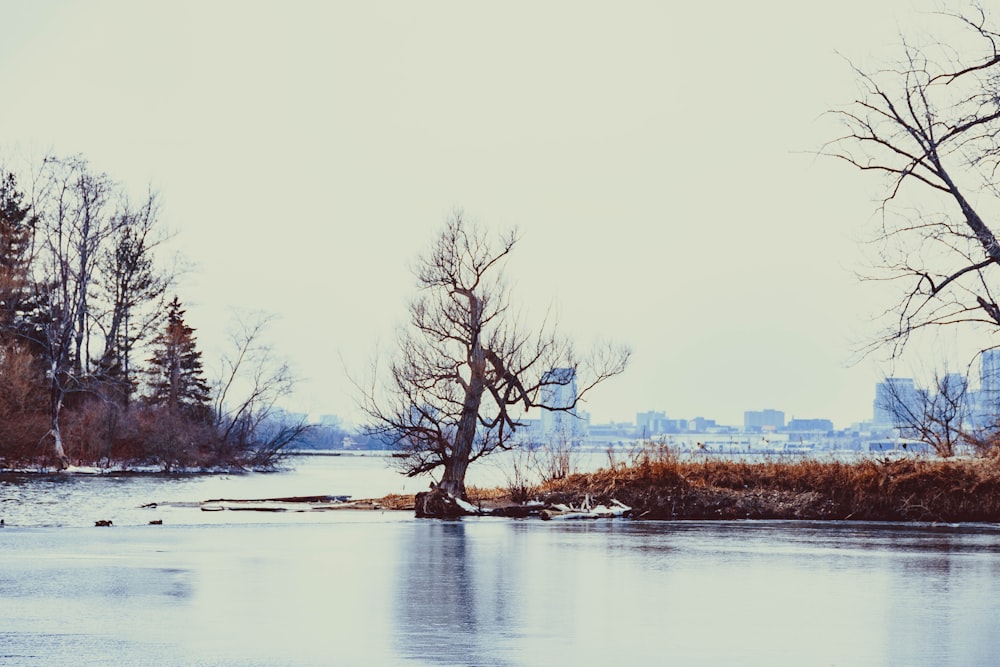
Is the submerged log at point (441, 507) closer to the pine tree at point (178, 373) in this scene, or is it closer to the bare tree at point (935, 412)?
the bare tree at point (935, 412)

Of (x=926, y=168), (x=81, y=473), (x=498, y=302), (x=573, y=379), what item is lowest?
(x=81, y=473)

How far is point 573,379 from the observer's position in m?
28.8

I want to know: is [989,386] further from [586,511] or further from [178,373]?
[178,373]

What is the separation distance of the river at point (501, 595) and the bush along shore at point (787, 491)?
1639mm

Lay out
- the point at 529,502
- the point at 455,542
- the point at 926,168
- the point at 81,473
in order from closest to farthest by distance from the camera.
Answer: the point at 455,542 < the point at 529,502 < the point at 926,168 < the point at 81,473

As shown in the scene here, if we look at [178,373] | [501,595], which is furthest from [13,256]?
[501,595]

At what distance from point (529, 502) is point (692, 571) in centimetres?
1172

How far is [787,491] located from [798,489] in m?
0.24

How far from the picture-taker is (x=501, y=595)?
486 inches

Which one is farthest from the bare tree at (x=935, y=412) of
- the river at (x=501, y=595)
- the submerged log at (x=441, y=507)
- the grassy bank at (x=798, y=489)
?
the submerged log at (x=441, y=507)

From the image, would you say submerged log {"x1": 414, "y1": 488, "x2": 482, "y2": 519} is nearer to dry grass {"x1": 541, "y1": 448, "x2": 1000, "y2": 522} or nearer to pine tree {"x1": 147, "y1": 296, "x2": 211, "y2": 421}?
dry grass {"x1": 541, "y1": 448, "x2": 1000, "y2": 522}

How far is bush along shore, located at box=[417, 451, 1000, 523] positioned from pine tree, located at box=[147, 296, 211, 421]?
48165 mm

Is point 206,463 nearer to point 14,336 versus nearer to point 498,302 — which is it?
point 14,336

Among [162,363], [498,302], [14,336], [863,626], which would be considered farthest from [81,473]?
[863,626]
